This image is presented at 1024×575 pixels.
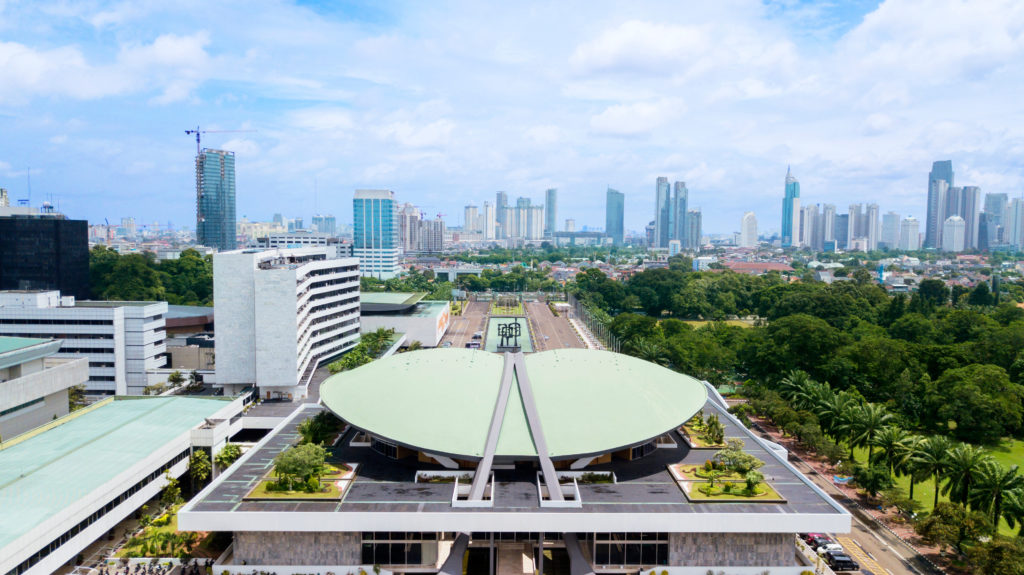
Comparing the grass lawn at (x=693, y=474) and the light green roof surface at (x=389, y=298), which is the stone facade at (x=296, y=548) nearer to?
the grass lawn at (x=693, y=474)

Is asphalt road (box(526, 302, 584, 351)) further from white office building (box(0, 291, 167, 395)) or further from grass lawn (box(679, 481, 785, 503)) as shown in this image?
grass lawn (box(679, 481, 785, 503))

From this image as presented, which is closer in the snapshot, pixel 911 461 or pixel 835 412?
pixel 911 461

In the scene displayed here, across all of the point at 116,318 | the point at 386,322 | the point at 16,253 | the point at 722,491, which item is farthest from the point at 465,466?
the point at 16,253

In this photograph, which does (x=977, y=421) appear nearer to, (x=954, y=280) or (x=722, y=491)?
(x=722, y=491)

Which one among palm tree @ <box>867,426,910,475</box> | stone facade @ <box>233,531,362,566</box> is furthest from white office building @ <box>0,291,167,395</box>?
palm tree @ <box>867,426,910,475</box>

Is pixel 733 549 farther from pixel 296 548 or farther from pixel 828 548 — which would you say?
pixel 296 548

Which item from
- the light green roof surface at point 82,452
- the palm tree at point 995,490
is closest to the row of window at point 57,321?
the light green roof surface at point 82,452

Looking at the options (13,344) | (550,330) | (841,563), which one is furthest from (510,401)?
(550,330)

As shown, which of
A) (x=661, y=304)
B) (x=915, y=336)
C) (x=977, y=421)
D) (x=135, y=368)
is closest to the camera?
(x=977, y=421)
